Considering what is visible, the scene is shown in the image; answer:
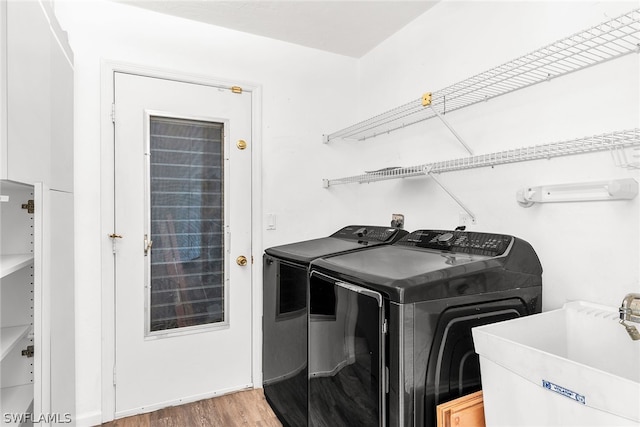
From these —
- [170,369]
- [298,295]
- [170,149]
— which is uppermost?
[170,149]

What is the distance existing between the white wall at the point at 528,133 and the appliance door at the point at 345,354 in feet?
2.93

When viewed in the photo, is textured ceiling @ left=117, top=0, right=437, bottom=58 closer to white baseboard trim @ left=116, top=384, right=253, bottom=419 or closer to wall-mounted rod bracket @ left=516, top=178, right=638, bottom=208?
wall-mounted rod bracket @ left=516, top=178, right=638, bottom=208

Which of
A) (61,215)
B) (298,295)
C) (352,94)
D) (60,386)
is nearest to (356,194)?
(352,94)

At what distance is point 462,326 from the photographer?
4.39 ft

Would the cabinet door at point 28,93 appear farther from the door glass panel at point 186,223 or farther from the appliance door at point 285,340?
the appliance door at point 285,340

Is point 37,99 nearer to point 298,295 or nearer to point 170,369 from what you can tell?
point 298,295

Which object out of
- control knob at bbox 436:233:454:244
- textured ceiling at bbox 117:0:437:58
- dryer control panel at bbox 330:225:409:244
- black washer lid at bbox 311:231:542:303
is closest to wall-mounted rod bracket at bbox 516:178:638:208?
black washer lid at bbox 311:231:542:303

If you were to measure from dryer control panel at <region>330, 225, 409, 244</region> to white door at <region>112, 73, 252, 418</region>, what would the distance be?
753 mm

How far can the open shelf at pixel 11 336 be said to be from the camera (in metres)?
1.44

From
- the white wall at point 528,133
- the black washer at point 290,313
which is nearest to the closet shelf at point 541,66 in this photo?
the white wall at point 528,133

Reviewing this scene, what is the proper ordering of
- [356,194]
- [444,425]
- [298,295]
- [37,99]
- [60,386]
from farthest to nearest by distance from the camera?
[356,194]
[298,295]
[60,386]
[37,99]
[444,425]

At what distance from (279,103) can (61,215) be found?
1651 mm

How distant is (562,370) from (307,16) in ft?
7.98

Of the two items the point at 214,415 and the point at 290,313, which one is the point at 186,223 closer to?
the point at 290,313
